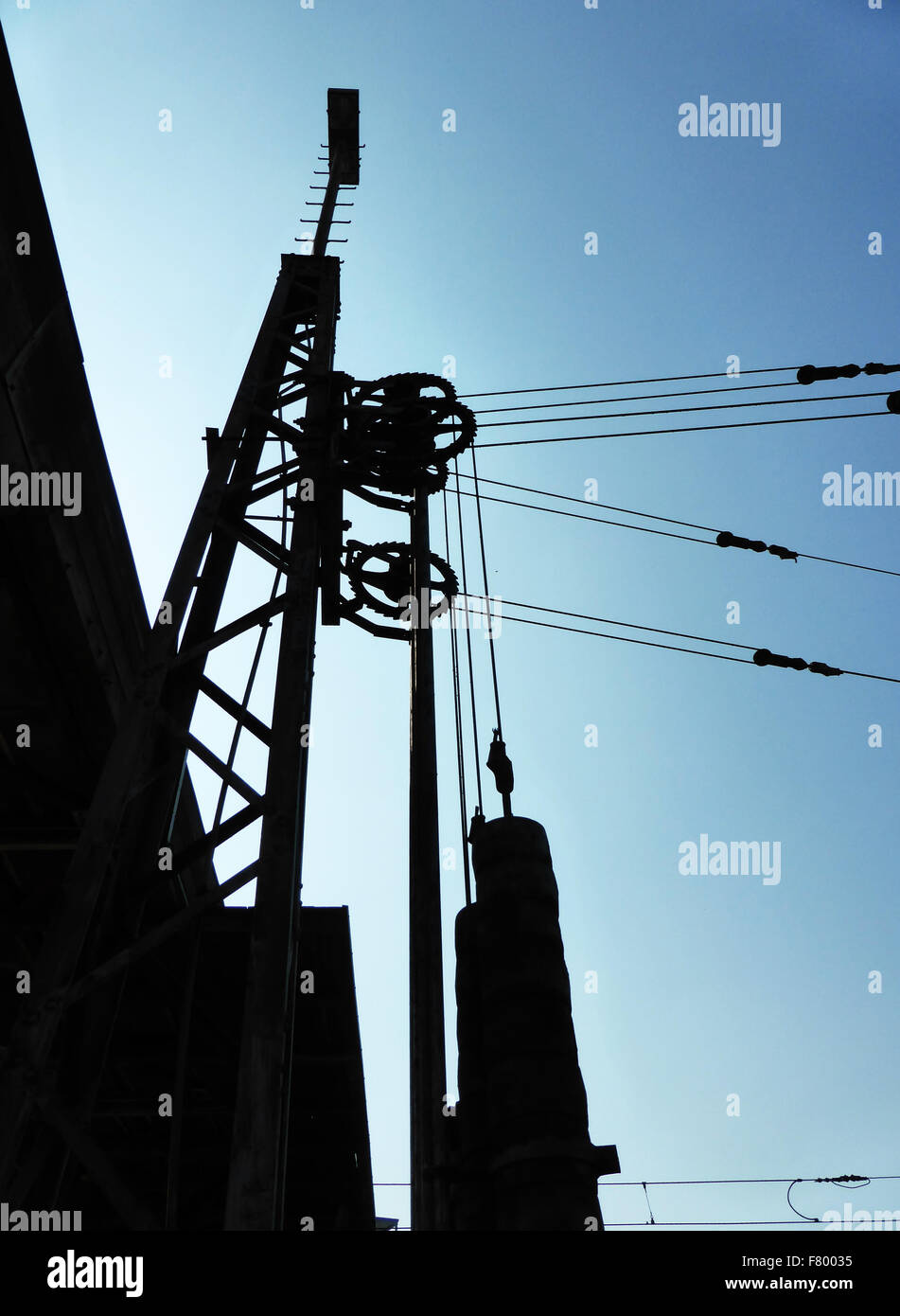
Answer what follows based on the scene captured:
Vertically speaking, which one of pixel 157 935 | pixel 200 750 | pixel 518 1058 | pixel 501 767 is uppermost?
pixel 200 750

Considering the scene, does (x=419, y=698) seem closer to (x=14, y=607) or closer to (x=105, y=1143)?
(x=14, y=607)

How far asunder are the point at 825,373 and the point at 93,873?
22.5 feet

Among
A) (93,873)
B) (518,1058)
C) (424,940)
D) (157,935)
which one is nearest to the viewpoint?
(518,1058)

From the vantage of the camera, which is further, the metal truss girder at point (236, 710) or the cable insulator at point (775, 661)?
the cable insulator at point (775, 661)

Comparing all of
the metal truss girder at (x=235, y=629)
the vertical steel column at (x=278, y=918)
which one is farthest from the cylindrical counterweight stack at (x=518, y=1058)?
the metal truss girder at (x=235, y=629)

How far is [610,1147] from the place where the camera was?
3.86 metres

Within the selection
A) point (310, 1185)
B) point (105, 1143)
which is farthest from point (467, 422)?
point (310, 1185)

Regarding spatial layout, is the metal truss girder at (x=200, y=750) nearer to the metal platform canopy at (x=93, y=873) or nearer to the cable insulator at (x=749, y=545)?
the metal platform canopy at (x=93, y=873)

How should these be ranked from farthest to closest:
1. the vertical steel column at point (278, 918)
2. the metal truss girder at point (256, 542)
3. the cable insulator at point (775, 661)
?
the cable insulator at point (775, 661) → the metal truss girder at point (256, 542) → the vertical steel column at point (278, 918)

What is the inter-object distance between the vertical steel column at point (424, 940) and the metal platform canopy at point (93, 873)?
0.91 meters

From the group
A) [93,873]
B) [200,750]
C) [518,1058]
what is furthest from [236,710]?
[518,1058]

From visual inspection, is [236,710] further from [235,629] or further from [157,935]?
[157,935]

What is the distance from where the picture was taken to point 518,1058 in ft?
12.6

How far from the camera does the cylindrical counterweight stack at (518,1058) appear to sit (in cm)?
366
